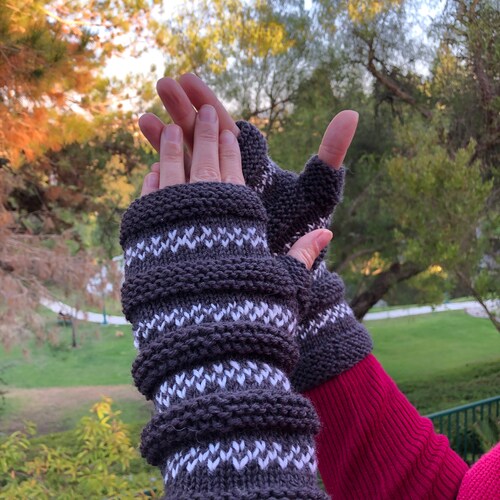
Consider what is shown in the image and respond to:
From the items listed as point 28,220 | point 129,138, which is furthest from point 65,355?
point 129,138

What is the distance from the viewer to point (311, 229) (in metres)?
0.67

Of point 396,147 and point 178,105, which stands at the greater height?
point 396,147

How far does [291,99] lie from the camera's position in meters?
3.97

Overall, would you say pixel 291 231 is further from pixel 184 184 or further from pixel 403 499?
pixel 403 499

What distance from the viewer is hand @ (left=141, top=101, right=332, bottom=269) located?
562mm

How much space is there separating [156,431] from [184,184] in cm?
24

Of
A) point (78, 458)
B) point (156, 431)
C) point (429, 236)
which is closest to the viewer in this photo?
point (156, 431)

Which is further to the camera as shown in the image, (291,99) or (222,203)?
(291,99)

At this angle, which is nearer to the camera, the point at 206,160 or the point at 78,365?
the point at 206,160

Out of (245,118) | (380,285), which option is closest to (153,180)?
(245,118)

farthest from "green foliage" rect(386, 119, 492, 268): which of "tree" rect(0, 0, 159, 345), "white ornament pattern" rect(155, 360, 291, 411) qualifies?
"white ornament pattern" rect(155, 360, 291, 411)

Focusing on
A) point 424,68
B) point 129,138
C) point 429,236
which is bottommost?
point 429,236

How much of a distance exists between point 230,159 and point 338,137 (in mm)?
136

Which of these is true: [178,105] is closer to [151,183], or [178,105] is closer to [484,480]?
[151,183]
